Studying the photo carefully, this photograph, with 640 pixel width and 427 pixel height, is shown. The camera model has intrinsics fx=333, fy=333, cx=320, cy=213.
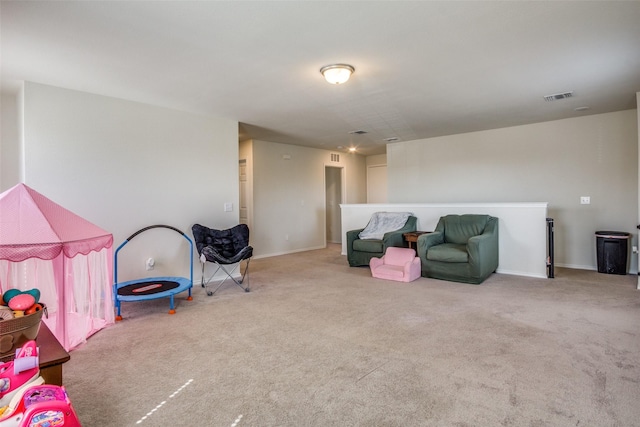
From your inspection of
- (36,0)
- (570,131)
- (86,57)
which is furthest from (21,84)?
(570,131)

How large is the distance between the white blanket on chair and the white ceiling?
1.92 metres

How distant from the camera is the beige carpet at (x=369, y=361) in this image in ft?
5.86

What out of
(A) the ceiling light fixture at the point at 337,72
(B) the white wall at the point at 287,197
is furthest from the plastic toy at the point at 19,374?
(B) the white wall at the point at 287,197

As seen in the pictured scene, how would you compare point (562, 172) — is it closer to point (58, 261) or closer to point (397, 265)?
point (397, 265)

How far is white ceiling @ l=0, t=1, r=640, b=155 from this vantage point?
2312 mm

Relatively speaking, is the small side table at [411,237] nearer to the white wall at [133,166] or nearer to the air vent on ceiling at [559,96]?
the air vent on ceiling at [559,96]

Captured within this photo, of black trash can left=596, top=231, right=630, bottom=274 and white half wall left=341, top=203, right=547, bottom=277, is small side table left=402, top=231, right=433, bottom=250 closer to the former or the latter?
white half wall left=341, top=203, right=547, bottom=277

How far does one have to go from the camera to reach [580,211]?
5301mm

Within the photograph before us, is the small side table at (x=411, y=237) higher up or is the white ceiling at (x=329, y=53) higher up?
the white ceiling at (x=329, y=53)

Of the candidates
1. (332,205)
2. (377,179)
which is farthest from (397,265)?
(377,179)

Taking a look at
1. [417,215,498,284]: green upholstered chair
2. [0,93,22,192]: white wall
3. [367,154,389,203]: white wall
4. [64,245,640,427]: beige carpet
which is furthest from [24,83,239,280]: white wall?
[367,154,389,203]: white wall

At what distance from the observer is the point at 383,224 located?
19.4 ft

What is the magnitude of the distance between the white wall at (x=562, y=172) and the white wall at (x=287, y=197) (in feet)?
8.76

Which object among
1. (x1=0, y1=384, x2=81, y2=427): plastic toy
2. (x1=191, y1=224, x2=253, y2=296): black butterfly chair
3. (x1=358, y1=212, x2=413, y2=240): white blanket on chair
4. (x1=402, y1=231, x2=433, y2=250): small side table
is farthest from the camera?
(x1=358, y1=212, x2=413, y2=240): white blanket on chair
